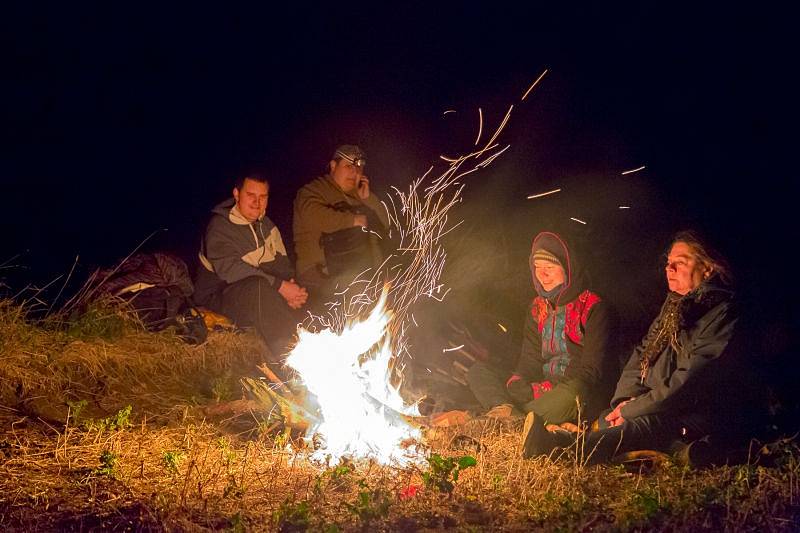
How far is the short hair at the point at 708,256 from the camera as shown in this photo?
17.4 feet

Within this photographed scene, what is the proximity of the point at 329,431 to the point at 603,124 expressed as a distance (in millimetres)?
5420

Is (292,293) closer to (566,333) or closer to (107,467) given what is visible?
(566,333)

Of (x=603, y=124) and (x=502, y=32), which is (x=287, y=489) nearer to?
(x=603, y=124)

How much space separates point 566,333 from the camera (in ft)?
20.8

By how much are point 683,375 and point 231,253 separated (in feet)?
14.0

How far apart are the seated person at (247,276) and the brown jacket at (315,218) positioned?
0.34m

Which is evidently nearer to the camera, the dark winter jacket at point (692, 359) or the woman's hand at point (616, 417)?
the dark winter jacket at point (692, 359)

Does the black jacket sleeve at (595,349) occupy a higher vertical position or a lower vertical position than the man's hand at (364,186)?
lower

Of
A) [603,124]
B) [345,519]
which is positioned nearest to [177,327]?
[345,519]

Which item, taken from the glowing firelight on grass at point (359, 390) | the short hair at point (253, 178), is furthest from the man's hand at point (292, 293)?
the glowing firelight on grass at point (359, 390)

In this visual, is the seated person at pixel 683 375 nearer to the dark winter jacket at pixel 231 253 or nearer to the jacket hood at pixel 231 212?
the dark winter jacket at pixel 231 253

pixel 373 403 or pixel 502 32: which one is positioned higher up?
pixel 502 32

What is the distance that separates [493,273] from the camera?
8633 millimetres

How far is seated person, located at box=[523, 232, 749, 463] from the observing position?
16.5 feet
